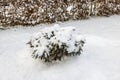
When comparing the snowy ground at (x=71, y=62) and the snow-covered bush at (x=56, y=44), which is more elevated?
the snow-covered bush at (x=56, y=44)

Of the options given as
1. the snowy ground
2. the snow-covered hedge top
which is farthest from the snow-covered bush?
the snowy ground

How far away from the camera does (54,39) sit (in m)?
5.11

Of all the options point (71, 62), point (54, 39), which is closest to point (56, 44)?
point (54, 39)

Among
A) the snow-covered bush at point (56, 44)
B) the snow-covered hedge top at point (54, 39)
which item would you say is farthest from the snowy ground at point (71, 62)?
the snow-covered hedge top at point (54, 39)

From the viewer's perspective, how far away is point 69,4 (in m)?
7.50

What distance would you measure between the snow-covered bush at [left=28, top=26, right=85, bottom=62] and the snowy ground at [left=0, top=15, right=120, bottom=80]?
0.63 feet

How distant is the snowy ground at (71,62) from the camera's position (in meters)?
5.00

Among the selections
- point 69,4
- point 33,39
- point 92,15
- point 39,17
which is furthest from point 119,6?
point 33,39

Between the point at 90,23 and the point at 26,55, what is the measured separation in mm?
2283

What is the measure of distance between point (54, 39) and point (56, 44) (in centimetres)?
11

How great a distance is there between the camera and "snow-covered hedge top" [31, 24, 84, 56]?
5082 millimetres

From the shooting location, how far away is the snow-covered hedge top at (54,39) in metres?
5.08

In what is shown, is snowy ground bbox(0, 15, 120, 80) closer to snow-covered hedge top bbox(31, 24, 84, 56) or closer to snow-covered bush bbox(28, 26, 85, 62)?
snow-covered bush bbox(28, 26, 85, 62)

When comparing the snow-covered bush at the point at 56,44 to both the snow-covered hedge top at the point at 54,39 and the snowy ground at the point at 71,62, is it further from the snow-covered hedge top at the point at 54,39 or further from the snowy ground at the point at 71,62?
the snowy ground at the point at 71,62
